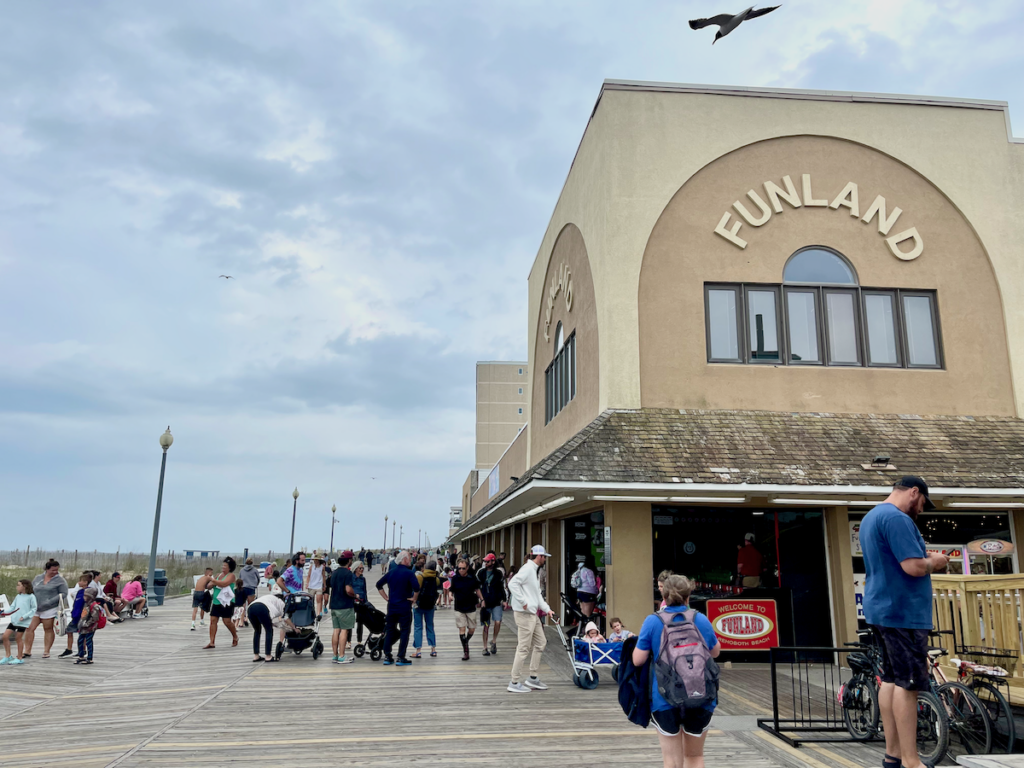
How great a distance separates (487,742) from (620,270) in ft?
28.0

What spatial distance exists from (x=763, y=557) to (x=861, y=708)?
215 inches

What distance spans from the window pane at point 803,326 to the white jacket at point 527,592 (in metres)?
6.54

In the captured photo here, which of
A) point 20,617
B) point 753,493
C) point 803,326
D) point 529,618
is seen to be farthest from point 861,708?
point 20,617

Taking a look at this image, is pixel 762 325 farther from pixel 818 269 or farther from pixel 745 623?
pixel 745 623

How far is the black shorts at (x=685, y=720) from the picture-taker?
16.3ft

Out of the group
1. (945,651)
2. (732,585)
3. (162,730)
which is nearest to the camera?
(945,651)

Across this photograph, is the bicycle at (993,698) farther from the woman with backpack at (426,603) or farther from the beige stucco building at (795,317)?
the woman with backpack at (426,603)

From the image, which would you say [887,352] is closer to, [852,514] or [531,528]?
[852,514]

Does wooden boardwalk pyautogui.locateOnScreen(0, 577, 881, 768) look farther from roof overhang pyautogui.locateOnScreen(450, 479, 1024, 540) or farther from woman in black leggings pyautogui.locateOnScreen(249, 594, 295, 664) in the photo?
roof overhang pyautogui.locateOnScreen(450, 479, 1024, 540)

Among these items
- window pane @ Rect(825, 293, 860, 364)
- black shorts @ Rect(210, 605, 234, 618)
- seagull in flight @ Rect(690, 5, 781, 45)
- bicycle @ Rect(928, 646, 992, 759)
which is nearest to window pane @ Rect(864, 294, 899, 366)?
window pane @ Rect(825, 293, 860, 364)

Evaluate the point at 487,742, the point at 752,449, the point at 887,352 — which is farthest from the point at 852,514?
the point at 487,742

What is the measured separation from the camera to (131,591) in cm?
2092

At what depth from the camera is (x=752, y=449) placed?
12062 mm

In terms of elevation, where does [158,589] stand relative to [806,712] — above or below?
above
